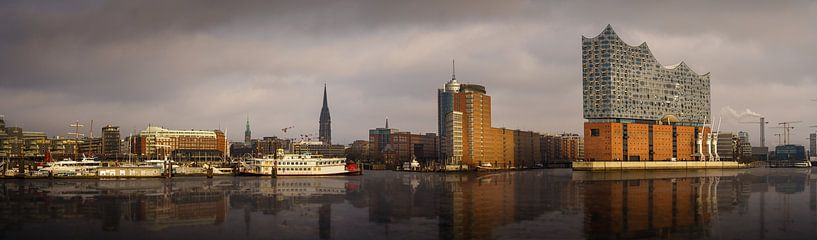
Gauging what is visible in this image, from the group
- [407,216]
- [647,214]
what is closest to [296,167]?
[407,216]

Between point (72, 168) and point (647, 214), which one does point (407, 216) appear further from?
point (72, 168)

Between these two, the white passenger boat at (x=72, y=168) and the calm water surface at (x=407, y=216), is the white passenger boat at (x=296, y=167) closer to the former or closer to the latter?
the white passenger boat at (x=72, y=168)

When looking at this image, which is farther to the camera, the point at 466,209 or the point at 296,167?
the point at 296,167

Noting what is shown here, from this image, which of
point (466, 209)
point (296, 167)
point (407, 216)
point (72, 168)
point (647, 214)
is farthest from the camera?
point (296, 167)

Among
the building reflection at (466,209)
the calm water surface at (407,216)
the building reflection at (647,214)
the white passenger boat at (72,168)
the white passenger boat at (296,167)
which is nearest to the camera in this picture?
the calm water surface at (407,216)

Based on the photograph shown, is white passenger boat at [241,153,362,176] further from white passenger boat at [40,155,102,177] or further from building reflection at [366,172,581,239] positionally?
building reflection at [366,172,581,239]

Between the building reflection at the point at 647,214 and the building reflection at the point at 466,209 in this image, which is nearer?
the building reflection at the point at 647,214

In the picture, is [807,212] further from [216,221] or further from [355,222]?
[216,221]

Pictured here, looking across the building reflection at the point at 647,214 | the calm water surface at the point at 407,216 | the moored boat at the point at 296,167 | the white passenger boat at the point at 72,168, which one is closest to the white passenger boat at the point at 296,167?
the moored boat at the point at 296,167

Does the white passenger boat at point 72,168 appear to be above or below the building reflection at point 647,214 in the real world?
above

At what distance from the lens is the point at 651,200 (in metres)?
75.2

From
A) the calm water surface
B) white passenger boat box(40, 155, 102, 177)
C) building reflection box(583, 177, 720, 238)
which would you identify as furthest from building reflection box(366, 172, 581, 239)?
white passenger boat box(40, 155, 102, 177)

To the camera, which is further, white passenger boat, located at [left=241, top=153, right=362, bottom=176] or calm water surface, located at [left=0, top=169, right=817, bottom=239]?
white passenger boat, located at [left=241, top=153, right=362, bottom=176]

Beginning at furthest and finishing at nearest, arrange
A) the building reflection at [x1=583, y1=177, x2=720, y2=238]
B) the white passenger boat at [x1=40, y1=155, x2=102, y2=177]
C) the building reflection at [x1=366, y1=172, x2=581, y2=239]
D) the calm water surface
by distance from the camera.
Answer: the white passenger boat at [x1=40, y1=155, x2=102, y2=177] < the building reflection at [x1=366, y1=172, x2=581, y2=239] < the building reflection at [x1=583, y1=177, x2=720, y2=238] < the calm water surface
